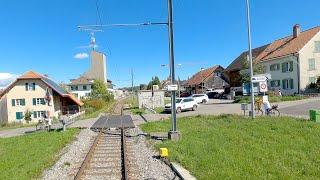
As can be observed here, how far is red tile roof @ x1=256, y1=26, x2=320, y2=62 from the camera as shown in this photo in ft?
172

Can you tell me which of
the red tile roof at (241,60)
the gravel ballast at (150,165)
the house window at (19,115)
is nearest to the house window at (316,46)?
the red tile roof at (241,60)

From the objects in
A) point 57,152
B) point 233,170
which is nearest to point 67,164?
point 57,152

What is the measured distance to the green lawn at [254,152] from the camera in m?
9.83

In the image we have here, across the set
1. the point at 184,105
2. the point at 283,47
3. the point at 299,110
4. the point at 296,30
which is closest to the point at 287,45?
the point at 283,47

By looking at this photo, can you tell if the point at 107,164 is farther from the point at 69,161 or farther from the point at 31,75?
the point at 31,75

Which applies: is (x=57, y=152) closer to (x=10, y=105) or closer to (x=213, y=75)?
(x=10, y=105)

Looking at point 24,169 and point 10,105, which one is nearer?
point 24,169

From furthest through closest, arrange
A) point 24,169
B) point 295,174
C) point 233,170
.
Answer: point 24,169 → point 233,170 → point 295,174

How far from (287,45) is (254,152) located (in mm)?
48400

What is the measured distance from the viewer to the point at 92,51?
13262 cm

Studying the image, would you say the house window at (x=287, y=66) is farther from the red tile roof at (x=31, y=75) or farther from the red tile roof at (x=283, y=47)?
the red tile roof at (x=31, y=75)

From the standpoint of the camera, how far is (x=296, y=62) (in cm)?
5116

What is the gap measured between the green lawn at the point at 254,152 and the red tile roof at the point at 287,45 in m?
37.0

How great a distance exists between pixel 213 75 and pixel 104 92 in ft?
93.7
